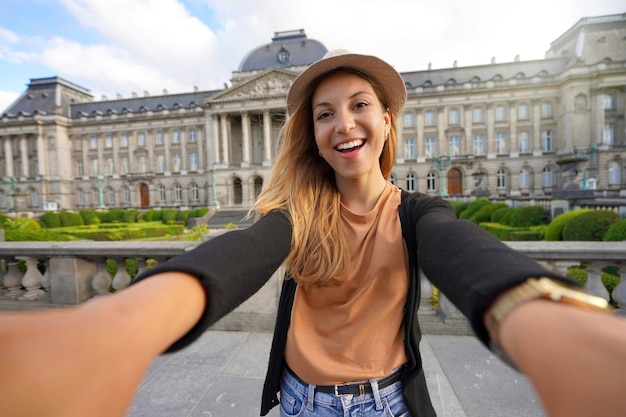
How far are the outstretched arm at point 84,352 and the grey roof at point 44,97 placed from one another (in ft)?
190

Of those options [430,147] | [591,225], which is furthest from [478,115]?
[591,225]

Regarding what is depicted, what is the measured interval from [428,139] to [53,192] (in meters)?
48.4

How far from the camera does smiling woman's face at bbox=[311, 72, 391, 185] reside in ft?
4.34

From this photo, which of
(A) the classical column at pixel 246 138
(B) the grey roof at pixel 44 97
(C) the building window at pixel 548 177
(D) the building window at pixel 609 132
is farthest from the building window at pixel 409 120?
(B) the grey roof at pixel 44 97

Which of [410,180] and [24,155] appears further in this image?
[24,155]

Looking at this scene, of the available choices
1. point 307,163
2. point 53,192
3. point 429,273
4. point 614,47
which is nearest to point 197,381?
point 307,163

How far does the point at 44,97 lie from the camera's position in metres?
46.9

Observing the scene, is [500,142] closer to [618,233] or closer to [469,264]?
[618,233]

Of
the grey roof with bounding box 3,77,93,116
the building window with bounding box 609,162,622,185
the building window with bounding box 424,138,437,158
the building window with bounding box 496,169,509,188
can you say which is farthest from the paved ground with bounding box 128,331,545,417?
the grey roof with bounding box 3,77,93,116

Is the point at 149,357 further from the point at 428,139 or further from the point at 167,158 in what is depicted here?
the point at 167,158

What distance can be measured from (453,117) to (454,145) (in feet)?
10.4

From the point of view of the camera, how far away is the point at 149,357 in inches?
22.7

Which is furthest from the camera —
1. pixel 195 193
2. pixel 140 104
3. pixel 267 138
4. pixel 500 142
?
pixel 140 104

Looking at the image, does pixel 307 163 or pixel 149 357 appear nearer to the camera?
pixel 149 357
